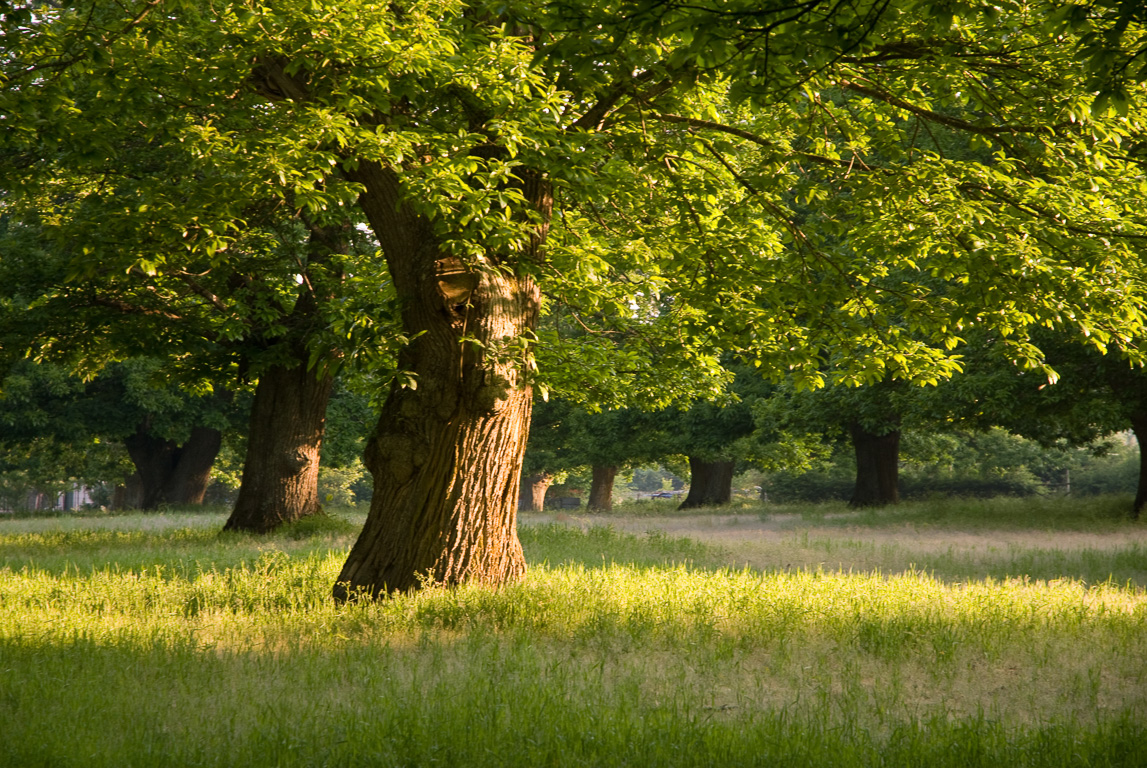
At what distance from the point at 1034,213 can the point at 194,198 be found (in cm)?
812

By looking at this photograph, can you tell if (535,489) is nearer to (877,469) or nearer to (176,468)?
(176,468)

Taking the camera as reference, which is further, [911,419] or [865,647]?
[911,419]

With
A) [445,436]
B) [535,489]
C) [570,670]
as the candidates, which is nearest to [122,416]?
[535,489]

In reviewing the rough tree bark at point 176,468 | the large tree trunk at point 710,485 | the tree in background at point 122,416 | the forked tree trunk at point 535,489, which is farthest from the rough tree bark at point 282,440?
the forked tree trunk at point 535,489

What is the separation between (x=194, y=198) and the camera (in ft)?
26.1

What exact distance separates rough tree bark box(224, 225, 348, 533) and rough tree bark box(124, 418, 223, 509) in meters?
18.2

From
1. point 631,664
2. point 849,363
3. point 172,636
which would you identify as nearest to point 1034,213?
point 849,363

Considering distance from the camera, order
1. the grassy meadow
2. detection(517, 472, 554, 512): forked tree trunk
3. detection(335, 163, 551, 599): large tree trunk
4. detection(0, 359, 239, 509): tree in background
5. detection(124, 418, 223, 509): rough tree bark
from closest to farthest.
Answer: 1. the grassy meadow
2. detection(335, 163, 551, 599): large tree trunk
3. detection(0, 359, 239, 509): tree in background
4. detection(124, 418, 223, 509): rough tree bark
5. detection(517, 472, 554, 512): forked tree trunk

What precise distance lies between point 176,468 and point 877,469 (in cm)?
2742

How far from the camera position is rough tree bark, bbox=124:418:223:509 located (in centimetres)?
3358

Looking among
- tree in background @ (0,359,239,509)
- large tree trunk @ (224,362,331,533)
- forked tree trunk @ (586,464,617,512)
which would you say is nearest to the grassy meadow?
large tree trunk @ (224,362,331,533)

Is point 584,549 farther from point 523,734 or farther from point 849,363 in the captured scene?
point 523,734

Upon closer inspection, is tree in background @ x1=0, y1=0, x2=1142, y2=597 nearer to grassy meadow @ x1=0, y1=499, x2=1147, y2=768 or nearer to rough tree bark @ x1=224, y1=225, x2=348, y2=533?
grassy meadow @ x1=0, y1=499, x2=1147, y2=768

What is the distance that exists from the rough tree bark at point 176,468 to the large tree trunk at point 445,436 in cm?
2750
